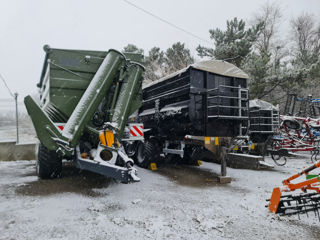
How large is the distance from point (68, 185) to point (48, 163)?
2.07ft

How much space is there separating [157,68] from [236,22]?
893 centimetres

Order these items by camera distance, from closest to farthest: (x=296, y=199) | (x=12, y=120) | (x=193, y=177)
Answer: (x=296, y=199) < (x=193, y=177) < (x=12, y=120)

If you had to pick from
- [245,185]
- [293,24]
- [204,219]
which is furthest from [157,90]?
[293,24]

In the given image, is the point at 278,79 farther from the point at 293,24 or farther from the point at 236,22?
the point at 293,24

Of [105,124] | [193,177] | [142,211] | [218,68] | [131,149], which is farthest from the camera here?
[131,149]

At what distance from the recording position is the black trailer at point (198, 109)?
20.3 ft

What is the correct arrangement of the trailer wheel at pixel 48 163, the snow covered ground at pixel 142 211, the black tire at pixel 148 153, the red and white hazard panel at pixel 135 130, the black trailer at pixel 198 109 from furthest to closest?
1. the black tire at pixel 148 153
2. the black trailer at pixel 198 109
3. the red and white hazard panel at pixel 135 130
4. the trailer wheel at pixel 48 163
5. the snow covered ground at pixel 142 211

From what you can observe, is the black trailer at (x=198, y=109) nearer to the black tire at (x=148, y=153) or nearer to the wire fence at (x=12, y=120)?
the black tire at (x=148, y=153)

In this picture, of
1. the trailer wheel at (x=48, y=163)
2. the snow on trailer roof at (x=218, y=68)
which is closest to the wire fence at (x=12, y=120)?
the trailer wheel at (x=48, y=163)

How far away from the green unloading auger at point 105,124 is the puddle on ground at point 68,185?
0.57 metres

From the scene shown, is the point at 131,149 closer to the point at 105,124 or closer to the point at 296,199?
the point at 105,124

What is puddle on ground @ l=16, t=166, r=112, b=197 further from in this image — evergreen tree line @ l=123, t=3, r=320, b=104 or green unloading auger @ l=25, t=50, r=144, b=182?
evergreen tree line @ l=123, t=3, r=320, b=104

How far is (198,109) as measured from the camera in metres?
6.31

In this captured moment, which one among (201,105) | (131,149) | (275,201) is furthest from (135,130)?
(275,201)
